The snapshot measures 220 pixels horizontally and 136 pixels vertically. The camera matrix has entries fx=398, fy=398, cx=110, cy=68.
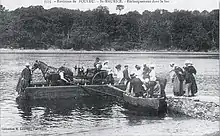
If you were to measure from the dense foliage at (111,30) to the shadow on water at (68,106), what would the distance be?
10302 mm

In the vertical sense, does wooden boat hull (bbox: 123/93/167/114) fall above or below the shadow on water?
above

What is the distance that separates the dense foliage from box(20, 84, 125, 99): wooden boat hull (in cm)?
991

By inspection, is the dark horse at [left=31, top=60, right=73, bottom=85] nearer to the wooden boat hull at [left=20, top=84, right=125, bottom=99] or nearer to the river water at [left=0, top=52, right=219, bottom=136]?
the wooden boat hull at [left=20, top=84, right=125, bottom=99]

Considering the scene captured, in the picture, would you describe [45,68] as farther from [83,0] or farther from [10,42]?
[10,42]

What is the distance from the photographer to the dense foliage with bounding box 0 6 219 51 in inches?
1140

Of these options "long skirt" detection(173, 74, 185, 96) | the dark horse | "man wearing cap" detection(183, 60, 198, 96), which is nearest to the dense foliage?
the dark horse

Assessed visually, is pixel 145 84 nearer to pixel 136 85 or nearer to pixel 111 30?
pixel 136 85

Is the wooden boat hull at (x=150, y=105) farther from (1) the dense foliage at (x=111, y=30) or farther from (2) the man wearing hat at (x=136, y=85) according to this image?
(1) the dense foliage at (x=111, y=30)

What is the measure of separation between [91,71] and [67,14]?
9.96 meters

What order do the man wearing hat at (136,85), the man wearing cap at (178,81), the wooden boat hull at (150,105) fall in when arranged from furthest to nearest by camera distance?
the man wearing cap at (178,81), the man wearing hat at (136,85), the wooden boat hull at (150,105)

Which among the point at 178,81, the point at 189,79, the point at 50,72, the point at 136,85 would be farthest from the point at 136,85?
the point at 50,72

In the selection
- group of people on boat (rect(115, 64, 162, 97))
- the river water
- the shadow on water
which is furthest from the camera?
the shadow on water

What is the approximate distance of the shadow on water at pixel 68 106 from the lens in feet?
50.9

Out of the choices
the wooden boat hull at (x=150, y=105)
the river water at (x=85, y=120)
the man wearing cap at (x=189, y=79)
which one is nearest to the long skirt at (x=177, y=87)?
the man wearing cap at (x=189, y=79)
